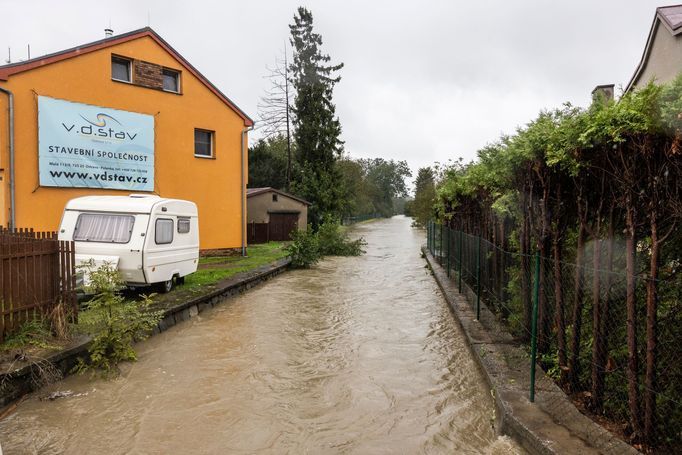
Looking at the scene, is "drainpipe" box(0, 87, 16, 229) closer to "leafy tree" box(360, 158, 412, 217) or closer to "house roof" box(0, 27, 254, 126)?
"house roof" box(0, 27, 254, 126)

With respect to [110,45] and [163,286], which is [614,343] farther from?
[110,45]

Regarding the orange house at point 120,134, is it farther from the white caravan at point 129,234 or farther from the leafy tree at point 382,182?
the leafy tree at point 382,182

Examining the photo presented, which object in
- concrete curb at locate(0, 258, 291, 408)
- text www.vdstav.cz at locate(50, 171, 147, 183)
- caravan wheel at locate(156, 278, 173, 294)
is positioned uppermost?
text www.vdstav.cz at locate(50, 171, 147, 183)

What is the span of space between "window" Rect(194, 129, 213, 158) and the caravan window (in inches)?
338

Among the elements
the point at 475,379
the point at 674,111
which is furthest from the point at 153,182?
the point at 674,111

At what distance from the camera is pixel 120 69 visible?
1623 cm

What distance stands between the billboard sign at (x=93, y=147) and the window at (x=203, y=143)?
2162 mm

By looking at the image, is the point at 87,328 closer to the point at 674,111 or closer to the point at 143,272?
the point at 143,272

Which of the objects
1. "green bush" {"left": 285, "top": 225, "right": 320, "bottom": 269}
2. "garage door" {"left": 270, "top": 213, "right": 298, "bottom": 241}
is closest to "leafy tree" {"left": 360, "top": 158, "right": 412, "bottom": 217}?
"garage door" {"left": 270, "top": 213, "right": 298, "bottom": 241}

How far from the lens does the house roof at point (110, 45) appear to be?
43.7 ft

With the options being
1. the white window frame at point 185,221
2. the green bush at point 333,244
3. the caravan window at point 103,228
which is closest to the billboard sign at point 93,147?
the caravan window at point 103,228

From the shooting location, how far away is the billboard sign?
14.0m

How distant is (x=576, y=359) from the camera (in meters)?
4.93

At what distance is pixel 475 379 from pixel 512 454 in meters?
2.27
